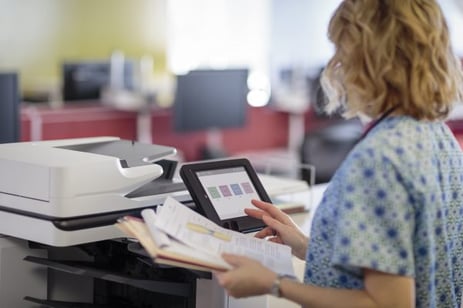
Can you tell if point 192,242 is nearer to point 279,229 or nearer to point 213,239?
point 213,239

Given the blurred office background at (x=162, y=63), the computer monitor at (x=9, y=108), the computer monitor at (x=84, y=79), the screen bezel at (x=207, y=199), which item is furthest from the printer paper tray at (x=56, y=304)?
the computer monitor at (x=84, y=79)

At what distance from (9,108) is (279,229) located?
1.46m

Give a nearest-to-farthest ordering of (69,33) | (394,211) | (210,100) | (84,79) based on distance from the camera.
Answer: (394,211), (210,100), (84,79), (69,33)

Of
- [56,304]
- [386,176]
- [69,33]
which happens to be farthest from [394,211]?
[69,33]

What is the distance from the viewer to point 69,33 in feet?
26.3

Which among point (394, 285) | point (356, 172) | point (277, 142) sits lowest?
point (277, 142)

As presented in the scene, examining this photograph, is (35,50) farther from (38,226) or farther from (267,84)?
(38,226)

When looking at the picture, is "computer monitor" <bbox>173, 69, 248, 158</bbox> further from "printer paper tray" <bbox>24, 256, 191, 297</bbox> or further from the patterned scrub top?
the patterned scrub top

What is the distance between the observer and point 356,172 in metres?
1.46

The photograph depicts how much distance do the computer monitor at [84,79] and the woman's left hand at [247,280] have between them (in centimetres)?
519

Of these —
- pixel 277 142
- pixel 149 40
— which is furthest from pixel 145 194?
pixel 149 40

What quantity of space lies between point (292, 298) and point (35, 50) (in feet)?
22.0

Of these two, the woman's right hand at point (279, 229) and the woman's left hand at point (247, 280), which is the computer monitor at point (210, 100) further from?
the woman's left hand at point (247, 280)

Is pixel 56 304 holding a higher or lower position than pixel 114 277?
lower
